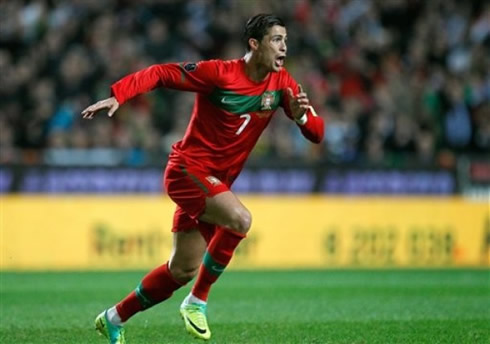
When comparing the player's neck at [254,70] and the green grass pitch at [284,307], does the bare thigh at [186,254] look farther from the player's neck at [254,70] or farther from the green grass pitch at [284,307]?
the player's neck at [254,70]

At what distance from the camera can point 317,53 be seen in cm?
1911

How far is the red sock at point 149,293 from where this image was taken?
7.74m

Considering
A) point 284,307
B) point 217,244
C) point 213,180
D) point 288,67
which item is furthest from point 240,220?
point 288,67

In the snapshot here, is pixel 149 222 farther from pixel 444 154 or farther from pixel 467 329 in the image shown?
pixel 467 329

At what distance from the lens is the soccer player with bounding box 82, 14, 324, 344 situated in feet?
25.2

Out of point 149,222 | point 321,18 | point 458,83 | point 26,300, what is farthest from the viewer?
point 321,18

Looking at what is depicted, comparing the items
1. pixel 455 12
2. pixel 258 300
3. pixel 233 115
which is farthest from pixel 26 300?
pixel 455 12

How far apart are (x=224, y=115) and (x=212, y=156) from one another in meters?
0.30

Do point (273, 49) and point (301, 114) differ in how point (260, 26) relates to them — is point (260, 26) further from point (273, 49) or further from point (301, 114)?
point (301, 114)

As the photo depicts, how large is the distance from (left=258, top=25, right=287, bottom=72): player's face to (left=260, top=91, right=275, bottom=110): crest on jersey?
19cm

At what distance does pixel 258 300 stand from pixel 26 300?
95.8 inches

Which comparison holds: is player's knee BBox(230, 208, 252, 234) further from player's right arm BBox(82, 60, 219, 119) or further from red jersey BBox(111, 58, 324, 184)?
player's right arm BBox(82, 60, 219, 119)

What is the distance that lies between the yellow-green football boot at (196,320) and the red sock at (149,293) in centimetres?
19

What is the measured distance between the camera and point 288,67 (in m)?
18.7
